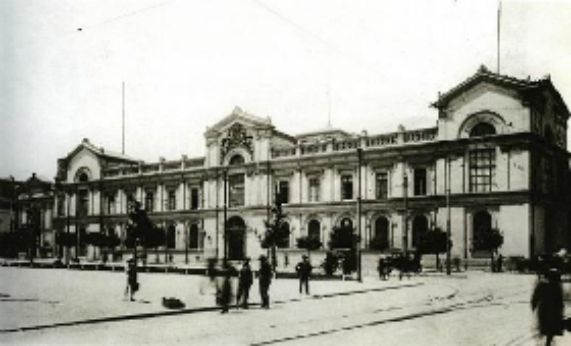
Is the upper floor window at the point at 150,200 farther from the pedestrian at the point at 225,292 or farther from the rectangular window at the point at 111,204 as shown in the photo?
the pedestrian at the point at 225,292

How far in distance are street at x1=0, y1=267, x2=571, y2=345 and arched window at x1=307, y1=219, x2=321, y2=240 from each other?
20143 millimetres

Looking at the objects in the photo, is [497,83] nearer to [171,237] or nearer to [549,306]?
[549,306]

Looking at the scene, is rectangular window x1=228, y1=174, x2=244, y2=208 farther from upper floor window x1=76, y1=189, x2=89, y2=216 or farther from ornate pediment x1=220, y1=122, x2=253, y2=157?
upper floor window x1=76, y1=189, x2=89, y2=216

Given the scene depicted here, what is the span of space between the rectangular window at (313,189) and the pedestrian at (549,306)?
33903mm

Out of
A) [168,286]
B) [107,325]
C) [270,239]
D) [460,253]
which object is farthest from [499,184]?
[107,325]

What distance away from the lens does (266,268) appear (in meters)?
17.2

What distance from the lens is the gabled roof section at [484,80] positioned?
34.2 meters

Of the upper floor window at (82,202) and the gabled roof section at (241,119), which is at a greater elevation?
the gabled roof section at (241,119)

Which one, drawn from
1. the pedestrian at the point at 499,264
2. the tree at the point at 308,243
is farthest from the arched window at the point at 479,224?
the tree at the point at 308,243

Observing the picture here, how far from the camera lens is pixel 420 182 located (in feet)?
128

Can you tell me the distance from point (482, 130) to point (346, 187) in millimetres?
9998

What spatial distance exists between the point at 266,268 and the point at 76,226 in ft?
143

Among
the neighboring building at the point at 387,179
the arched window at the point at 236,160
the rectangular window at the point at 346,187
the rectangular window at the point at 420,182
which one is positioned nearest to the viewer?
the neighboring building at the point at 387,179

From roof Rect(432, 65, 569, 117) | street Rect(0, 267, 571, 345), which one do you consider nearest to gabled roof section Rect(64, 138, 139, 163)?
roof Rect(432, 65, 569, 117)
